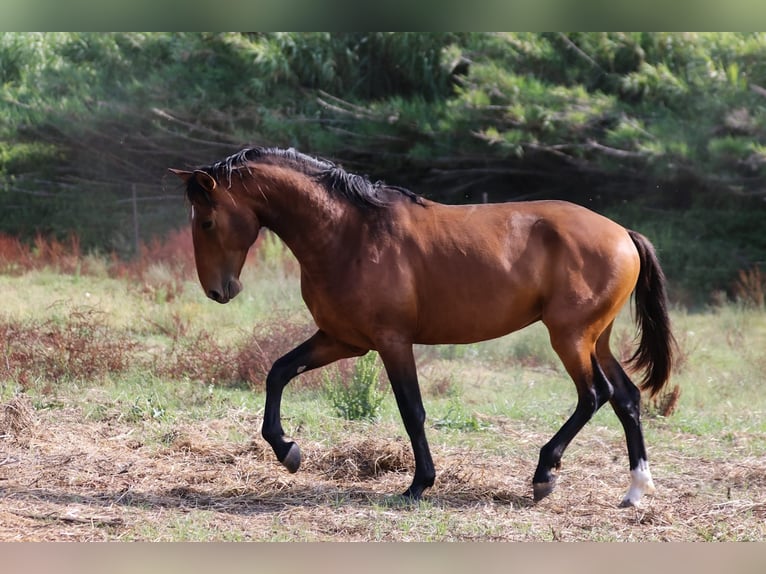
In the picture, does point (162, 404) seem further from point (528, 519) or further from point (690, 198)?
point (690, 198)

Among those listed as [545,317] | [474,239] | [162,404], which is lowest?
[162,404]

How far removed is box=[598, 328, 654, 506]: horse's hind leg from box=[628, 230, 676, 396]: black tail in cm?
21

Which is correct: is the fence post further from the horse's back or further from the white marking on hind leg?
the white marking on hind leg

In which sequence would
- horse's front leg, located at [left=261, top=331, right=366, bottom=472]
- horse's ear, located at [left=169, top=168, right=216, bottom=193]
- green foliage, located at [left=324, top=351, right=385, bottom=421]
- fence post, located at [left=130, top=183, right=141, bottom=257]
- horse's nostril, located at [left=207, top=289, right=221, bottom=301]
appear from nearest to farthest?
horse's ear, located at [left=169, top=168, right=216, bottom=193]
horse's nostril, located at [left=207, top=289, right=221, bottom=301]
horse's front leg, located at [left=261, top=331, right=366, bottom=472]
green foliage, located at [left=324, top=351, right=385, bottom=421]
fence post, located at [left=130, top=183, right=141, bottom=257]

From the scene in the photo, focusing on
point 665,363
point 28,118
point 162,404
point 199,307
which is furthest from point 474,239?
point 28,118

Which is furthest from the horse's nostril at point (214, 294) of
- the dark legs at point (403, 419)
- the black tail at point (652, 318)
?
the black tail at point (652, 318)

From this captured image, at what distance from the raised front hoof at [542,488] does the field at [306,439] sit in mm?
93

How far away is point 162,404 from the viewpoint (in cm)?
777

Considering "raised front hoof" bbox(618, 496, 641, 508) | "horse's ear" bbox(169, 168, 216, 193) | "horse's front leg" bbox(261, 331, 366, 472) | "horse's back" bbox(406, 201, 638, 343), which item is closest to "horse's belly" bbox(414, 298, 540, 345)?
"horse's back" bbox(406, 201, 638, 343)

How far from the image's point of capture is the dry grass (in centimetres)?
502

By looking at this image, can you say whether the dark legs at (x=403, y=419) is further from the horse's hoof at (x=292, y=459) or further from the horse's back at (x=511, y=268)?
the horse's back at (x=511, y=268)

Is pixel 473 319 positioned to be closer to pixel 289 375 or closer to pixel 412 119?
pixel 289 375

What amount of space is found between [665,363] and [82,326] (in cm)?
553

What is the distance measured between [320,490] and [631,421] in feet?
6.14
